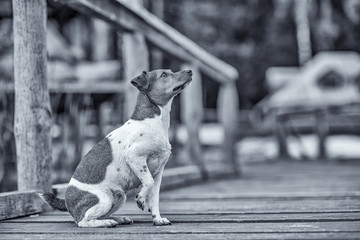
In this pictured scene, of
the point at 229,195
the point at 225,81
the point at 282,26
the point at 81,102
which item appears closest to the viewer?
the point at 229,195

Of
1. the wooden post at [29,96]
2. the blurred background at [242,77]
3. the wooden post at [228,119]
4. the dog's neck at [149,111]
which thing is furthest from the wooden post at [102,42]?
the dog's neck at [149,111]

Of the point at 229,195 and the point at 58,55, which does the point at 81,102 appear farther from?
the point at 229,195

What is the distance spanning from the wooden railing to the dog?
601mm

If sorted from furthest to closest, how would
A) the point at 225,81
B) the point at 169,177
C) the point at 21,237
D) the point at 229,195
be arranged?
1. the point at 225,81
2. the point at 169,177
3. the point at 229,195
4. the point at 21,237

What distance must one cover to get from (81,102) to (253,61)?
20.6m

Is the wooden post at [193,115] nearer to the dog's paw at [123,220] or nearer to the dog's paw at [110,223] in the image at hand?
the dog's paw at [123,220]

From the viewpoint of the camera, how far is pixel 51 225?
9.34ft

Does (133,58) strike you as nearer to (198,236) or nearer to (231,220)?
(231,220)

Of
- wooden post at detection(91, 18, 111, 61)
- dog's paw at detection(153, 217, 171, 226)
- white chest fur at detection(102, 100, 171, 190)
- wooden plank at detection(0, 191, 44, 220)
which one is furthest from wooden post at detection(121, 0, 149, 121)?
wooden post at detection(91, 18, 111, 61)

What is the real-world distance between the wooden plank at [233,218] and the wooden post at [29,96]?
Answer: 276mm

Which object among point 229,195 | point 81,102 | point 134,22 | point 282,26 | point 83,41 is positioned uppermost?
point 282,26

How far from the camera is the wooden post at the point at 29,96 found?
328cm

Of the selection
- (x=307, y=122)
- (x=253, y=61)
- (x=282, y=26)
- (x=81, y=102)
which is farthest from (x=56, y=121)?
(x=282, y=26)

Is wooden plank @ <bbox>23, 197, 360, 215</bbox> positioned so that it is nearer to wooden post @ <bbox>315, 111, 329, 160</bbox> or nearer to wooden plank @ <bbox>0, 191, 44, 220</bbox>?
wooden plank @ <bbox>0, 191, 44, 220</bbox>
